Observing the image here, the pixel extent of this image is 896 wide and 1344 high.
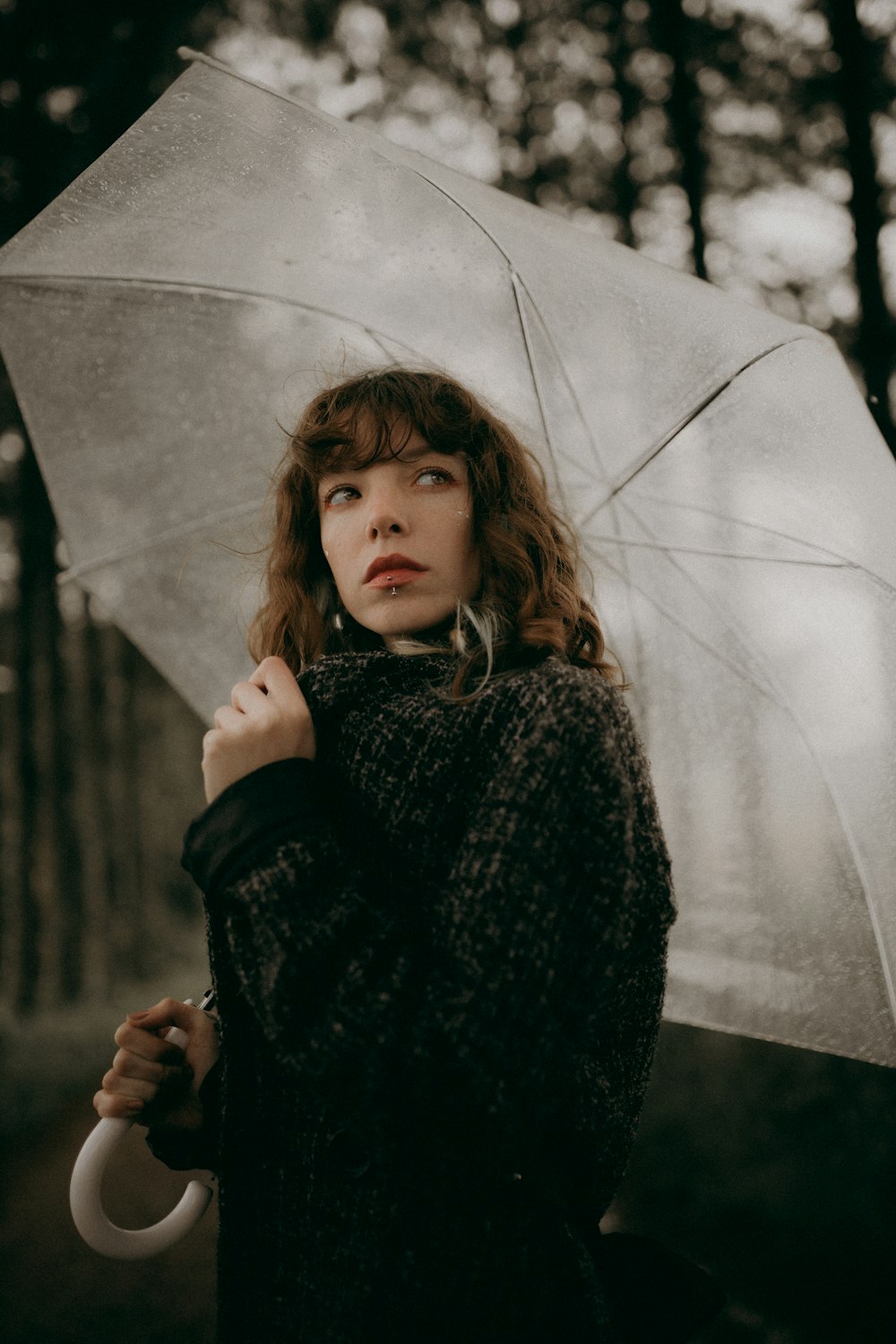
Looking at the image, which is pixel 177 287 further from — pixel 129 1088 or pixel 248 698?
pixel 129 1088

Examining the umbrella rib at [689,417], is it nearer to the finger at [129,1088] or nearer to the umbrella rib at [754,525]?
the umbrella rib at [754,525]

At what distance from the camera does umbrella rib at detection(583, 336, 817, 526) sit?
3.95 feet

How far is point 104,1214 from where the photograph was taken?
963mm

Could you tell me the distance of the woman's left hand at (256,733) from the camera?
877mm

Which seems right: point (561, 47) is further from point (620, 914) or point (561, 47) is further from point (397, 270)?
point (620, 914)

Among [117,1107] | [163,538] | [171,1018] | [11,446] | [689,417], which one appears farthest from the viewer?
[11,446]

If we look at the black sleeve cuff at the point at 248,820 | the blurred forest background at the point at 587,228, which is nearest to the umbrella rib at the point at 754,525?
the black sleeve cuff at the point at 248,820

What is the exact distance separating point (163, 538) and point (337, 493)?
0.71 m

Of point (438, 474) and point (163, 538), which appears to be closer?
point (438, 474)

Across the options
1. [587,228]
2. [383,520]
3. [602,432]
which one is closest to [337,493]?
[383,520]

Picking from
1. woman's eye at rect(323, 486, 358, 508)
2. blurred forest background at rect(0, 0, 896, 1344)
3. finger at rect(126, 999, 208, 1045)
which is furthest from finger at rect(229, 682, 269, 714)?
blurred forest background at rect(0, 0, 896, 1344)

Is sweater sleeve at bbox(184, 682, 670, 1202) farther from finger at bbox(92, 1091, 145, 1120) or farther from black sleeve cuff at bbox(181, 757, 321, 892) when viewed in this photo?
finger at bbox(92, 1091, 145, 1120)

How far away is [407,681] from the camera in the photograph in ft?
3.33

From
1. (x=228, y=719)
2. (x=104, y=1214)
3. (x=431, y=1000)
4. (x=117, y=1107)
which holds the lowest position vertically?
(x=104, y=1214)
